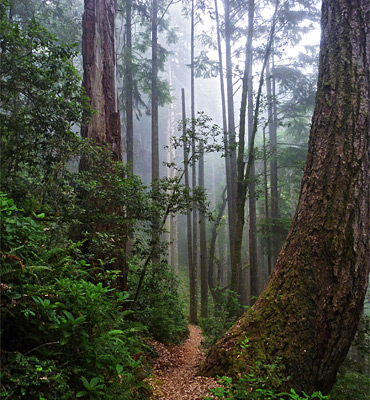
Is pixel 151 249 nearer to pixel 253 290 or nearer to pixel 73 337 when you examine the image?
pixel 73 337

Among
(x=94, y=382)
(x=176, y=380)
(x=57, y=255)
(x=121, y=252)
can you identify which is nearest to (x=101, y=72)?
(x=121, y=252)

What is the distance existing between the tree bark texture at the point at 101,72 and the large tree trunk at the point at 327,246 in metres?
3.68

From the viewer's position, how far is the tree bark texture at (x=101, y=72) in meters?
5.48

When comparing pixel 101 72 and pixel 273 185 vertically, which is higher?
pixel 101 72

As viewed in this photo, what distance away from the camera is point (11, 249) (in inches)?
81.5

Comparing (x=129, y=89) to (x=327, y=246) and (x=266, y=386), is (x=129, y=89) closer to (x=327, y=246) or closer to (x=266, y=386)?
(x=327, y=246)

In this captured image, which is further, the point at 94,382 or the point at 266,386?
the point at 266,386

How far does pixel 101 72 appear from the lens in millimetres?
5699

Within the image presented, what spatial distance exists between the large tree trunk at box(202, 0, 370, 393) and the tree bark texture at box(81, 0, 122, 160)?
12.1ft

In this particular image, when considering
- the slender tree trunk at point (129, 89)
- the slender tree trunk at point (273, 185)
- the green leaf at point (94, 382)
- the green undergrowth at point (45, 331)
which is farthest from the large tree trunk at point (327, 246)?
the slender tree trunk at point (129, 89)

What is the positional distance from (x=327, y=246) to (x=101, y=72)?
5133 mm

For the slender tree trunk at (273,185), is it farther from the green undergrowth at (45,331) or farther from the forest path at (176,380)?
the green undergrowth at (45,331)

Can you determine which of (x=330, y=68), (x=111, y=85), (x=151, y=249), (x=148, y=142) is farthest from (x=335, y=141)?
(x=148, y=142)

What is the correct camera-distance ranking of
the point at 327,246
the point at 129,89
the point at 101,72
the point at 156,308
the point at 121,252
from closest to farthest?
the point at 327,246
the point at 121,252
the point at 101,72
the point at 156,308
the point at 129,89
